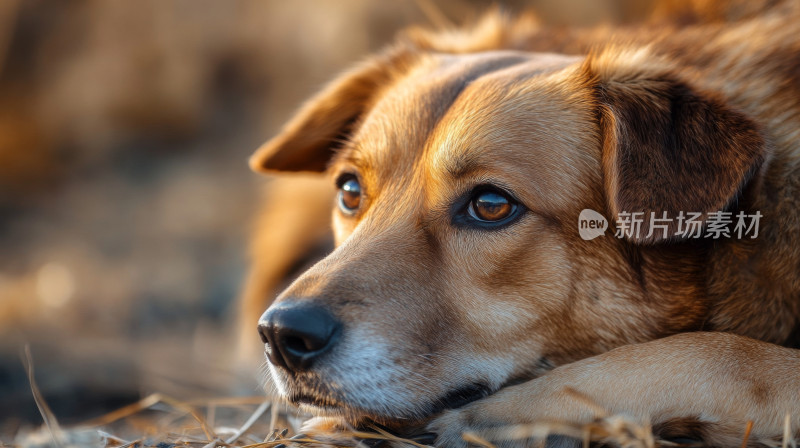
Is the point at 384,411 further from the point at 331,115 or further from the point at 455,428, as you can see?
the point at 331,115

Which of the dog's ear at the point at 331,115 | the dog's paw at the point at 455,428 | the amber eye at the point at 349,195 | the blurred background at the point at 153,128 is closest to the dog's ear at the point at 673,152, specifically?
the dog's paw at the point at 455,428

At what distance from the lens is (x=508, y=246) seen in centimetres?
243

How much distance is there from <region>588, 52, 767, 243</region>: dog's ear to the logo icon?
93 millimetres

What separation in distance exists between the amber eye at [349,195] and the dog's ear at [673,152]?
920 millimetres

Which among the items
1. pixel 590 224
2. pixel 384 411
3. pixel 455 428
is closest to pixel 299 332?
pixel 384 411

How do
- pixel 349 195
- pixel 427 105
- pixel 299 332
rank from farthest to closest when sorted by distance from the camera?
1. pixel 349 195
2. pixel 427 105
3. pixel 299 332

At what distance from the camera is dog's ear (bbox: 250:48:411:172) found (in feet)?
11.6

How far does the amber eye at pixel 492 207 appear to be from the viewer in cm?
246

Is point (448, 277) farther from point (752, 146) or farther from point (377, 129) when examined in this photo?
point (752, 146)

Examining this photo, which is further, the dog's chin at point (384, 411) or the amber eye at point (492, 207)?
the amber eye at point (492, 207)

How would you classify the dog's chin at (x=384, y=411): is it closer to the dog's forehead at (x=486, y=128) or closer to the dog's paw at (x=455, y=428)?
the dog's paw at (x=455, y=428)

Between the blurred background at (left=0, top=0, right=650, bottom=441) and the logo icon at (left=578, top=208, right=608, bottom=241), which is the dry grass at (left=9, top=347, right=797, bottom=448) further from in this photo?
the blurred background at (left=0, top=0, right=650, bottom=441)

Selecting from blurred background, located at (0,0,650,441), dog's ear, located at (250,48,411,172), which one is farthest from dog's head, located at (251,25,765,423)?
blurred background, located at (0,0,650,441)

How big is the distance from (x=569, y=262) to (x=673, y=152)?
0.45 meters
